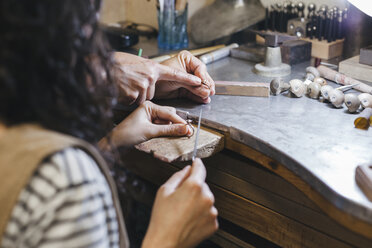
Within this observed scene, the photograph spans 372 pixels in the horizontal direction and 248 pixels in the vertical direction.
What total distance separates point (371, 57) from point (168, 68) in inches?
34.4

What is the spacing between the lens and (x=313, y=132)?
1242mm

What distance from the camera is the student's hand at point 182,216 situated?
86 centimetres

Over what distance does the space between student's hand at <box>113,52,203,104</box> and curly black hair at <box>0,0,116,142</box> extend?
2.03 ft

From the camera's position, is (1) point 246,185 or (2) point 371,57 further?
(2) point 371,57

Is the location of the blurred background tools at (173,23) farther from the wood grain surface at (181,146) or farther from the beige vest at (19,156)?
the beige vest at (19,156)

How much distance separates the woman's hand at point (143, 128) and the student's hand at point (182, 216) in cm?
36

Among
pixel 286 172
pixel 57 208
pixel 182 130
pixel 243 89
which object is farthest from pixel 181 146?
pixel 57 208

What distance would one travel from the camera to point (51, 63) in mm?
637

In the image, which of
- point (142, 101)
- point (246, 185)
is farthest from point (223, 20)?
point (246, 185)

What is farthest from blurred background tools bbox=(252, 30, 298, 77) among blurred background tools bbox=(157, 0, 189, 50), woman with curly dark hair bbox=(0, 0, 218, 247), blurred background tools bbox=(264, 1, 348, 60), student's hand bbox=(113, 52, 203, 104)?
woman with curly dark hair bbox=(0, 0, 218, 247)

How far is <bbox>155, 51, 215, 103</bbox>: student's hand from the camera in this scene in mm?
1502

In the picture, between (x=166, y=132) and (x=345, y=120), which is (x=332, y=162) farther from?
(x=166, y=132)

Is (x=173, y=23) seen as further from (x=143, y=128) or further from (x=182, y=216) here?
(x=182, y=216)

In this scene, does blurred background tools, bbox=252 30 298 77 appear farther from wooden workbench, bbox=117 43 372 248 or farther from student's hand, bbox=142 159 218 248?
student's hand, bbox=142 159 218 248
